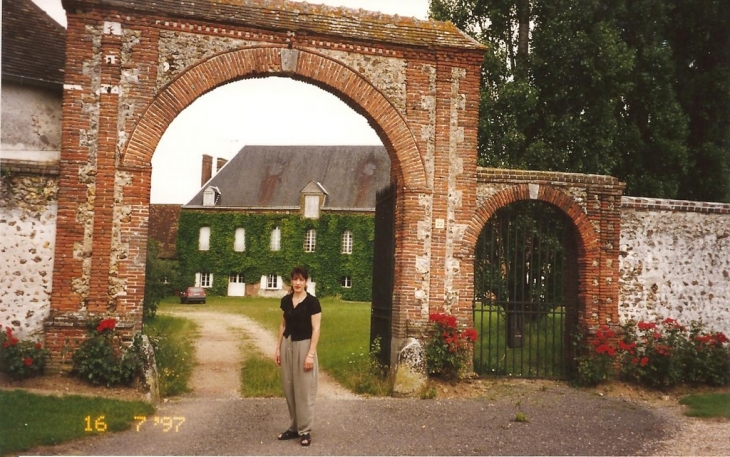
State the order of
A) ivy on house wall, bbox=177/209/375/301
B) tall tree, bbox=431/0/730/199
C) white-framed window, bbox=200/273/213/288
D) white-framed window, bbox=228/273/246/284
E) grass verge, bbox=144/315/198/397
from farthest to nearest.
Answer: white-framed window, bbox=200/273/213/288 < white-framed window, bbox=228/273/246/284 < ivy on house wall, bbox=177/209/375/301 < tall tree, bbox=431/0/730/199 < grass verge, bbox=144/315/198/397

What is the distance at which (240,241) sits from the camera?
37062 millimetres

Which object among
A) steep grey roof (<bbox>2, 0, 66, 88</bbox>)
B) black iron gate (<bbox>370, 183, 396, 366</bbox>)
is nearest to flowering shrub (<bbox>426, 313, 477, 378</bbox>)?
black iron gate (<bbox>370, 183, 396, 366</bbox>)

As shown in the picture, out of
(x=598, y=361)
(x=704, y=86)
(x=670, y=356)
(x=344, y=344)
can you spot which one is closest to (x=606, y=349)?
(x=598, y=361)

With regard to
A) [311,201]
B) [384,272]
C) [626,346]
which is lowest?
[626,346]

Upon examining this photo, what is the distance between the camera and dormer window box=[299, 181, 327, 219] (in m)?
36.4

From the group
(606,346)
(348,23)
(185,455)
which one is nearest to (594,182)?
(606,346)

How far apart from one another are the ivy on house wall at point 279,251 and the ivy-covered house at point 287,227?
0.06 metres

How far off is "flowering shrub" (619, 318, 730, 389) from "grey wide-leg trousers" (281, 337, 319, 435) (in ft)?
19.6

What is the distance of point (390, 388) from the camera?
9383 mm

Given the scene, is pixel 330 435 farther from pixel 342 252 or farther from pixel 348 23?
pixel 342 252

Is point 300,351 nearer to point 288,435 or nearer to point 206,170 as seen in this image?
point 288,435

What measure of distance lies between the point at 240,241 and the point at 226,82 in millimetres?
28469

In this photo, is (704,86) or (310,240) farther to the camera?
(310,240)

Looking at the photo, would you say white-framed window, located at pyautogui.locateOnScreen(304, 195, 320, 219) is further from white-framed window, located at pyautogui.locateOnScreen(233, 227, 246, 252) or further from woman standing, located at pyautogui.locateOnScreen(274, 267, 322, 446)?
woman standing, located at pyautogui.locateOnScreen(274, 267, 322, 446)
